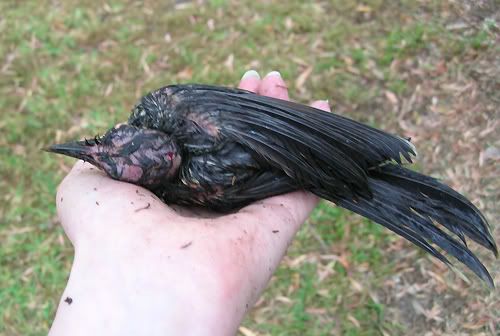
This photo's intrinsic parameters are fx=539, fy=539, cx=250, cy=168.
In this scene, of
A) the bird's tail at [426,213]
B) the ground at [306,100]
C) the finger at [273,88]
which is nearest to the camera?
the bird's tail at [426,213]

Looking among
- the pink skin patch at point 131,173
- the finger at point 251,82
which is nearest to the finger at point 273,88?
the finger at point 251,82

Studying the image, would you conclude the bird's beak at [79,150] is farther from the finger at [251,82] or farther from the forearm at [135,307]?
the finger at [251,82]

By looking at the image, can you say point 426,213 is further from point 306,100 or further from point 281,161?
point 306,100

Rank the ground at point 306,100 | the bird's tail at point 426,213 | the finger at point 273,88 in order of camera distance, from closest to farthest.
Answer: the bird's tail at point 426,213 < the finger at point 273,88 < the ground at point 306,100

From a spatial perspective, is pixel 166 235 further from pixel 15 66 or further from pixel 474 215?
pixel 15 66

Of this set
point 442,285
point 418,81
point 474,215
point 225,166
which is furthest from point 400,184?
point 418,81

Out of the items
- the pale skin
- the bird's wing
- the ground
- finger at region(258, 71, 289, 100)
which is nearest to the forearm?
the pale skin
